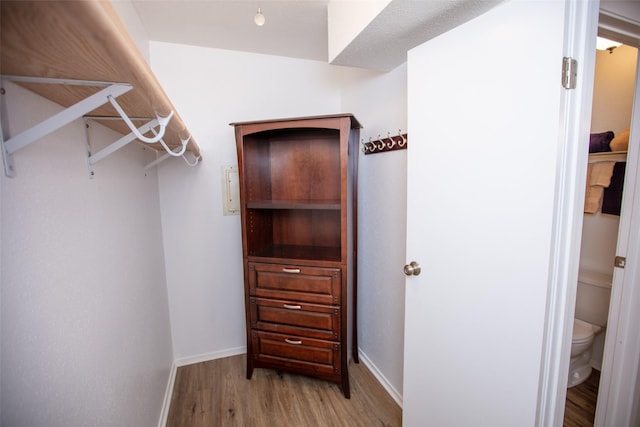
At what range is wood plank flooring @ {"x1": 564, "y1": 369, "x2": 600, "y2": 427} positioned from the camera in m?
1.61

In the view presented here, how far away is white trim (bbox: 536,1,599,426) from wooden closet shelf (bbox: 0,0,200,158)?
42.8 inches

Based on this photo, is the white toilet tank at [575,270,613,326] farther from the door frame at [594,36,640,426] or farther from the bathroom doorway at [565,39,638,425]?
the door frame at [594,36,640,426]

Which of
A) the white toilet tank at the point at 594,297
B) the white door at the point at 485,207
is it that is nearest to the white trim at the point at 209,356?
the white door at the point at 485,207

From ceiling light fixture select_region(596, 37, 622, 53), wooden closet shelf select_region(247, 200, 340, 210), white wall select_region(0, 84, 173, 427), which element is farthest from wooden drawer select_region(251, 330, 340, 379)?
ceiling light fixture select_region(596, 37, 622, 53)

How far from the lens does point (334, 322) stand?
174 centimetres

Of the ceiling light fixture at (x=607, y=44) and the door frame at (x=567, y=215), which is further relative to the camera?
the ceiling light fixture at (x=607, y=44)

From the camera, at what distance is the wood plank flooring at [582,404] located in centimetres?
161

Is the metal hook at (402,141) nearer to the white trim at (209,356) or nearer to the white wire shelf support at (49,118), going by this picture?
the white wire shelf support at (49,118)

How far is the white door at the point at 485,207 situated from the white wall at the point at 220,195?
0.51m

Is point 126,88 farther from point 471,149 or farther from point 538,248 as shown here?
point 538,248

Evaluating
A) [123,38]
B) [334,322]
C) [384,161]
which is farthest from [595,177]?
[123,38]

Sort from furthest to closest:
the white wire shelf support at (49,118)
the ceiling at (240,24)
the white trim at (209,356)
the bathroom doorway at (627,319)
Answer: the white trim at (209,356) < the ceiling at (240,24) < the bathroom doorway at (627,319) < the white wire shelf support at (49,118)

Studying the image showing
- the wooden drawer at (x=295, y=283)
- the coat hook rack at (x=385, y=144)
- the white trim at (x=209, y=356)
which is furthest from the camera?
the white trim at (x=209, y=356)

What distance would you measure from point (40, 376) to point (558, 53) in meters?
1.58
